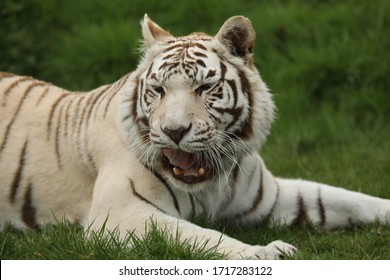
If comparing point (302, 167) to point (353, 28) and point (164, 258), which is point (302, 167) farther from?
point (164, 258)

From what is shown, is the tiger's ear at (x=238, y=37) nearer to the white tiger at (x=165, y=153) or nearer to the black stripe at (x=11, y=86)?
the white tiger at (x=165, y=153)

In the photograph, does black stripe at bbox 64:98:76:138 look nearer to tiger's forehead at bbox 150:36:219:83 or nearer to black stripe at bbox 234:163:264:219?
tiger's forehead at bbox 150:36:219:83

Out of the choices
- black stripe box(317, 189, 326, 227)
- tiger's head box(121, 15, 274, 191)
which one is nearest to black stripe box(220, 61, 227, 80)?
tiger's head box(121, 15, 274, 191)

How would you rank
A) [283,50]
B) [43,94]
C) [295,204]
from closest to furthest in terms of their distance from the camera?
1. [295,204]
2. [43,94]
3. [283,50]

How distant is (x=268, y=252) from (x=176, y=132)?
0.66 metres

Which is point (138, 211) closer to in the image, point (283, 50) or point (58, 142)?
point (58, 142)

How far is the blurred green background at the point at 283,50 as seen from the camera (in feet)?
23.7

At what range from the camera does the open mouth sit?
3932 millimetres

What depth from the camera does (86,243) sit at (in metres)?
3.64

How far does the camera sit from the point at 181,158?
3930 mm

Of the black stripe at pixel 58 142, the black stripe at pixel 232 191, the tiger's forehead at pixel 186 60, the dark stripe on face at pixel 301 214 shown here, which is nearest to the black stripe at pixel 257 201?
the black stripe at pixel 232 191

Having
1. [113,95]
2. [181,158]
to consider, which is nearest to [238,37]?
[181,158]

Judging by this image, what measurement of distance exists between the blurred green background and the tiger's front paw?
3.17 meters
